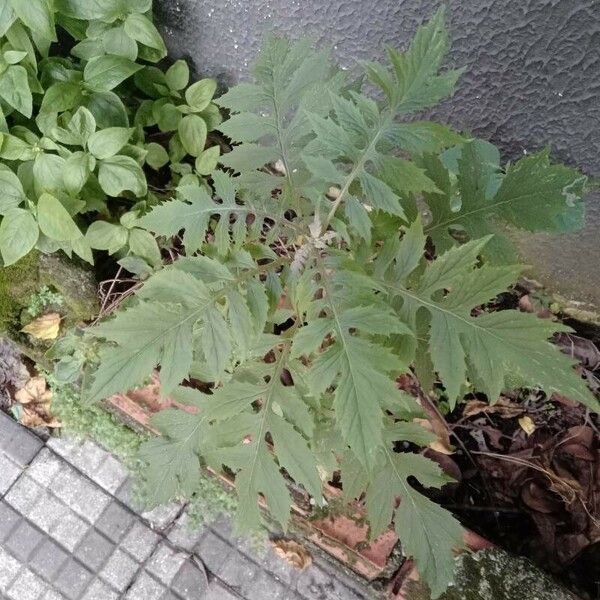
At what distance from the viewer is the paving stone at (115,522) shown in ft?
7.43

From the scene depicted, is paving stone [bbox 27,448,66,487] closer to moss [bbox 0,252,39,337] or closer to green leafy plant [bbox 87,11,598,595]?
moss [bbox 0,252,39,337]

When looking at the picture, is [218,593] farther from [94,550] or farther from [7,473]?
[7,473]

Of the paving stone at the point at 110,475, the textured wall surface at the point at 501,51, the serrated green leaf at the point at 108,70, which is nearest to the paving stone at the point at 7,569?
the paving stone at the point at 110,475

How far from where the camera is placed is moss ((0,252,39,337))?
230 cm

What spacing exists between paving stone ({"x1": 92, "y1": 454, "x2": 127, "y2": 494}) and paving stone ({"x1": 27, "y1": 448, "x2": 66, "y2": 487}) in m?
0.15

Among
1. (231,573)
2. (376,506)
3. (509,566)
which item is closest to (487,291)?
(376,506)

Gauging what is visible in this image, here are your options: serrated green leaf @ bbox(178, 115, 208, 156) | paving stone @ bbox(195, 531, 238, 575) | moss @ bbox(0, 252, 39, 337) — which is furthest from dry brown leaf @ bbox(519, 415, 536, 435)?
moss @ bbox(0, 252, 39, 337)

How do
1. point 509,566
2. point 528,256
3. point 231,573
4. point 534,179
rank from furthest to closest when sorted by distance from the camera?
point 528,256 → point 231,573 → point 509,566 → point 534,179

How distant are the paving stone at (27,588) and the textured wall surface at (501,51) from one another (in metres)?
2.04

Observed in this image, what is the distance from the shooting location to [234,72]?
7.96 ft

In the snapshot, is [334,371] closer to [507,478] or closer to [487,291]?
[487,291]

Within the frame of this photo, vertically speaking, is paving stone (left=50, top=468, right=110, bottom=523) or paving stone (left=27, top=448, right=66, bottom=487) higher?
paving stone (left=50, top=468, right=110, bottom=523)

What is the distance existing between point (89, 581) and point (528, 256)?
6.62 ft

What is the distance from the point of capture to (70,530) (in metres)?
2.29
